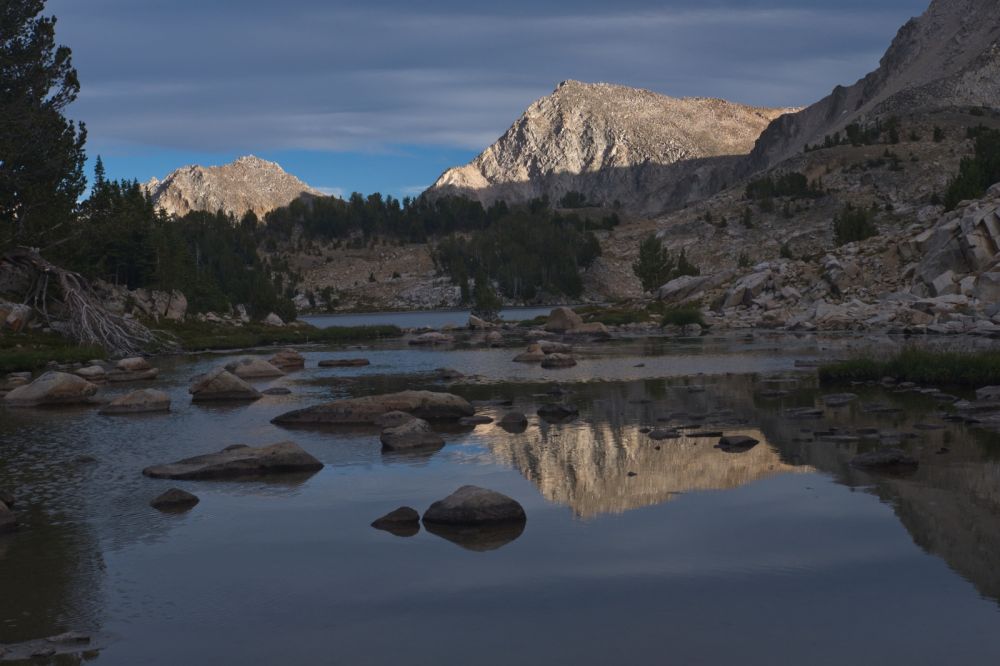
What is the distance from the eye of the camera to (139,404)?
35031 millimetres

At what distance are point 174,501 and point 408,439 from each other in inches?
305

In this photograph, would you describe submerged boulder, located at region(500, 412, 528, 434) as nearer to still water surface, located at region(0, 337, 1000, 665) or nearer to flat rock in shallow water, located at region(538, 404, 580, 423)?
still water surface, located at region(0, 337, 1000, 665)

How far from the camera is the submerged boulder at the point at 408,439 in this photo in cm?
2500

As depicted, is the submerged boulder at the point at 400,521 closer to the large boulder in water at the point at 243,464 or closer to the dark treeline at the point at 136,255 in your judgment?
the large boulder in water at the point at 243,464

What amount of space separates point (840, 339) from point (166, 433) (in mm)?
47644

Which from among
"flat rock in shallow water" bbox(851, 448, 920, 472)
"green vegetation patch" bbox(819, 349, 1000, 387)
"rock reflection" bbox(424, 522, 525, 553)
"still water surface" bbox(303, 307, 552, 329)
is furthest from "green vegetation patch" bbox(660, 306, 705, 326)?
"rock reflection" bbox(424, 522, 525, 553)

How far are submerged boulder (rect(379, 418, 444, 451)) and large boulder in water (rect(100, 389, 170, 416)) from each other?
43.3 ft

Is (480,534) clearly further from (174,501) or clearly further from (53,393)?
(53,393)

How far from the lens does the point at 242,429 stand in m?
29.9

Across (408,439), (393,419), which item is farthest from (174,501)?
(393,419)

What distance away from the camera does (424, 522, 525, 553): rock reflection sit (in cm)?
1516

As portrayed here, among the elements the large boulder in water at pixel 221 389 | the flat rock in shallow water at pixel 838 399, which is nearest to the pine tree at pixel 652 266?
the large boulder in water at pixel 221 389

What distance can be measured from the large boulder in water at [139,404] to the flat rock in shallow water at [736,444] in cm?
2146

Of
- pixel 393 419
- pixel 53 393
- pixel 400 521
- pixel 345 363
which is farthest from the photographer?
pixel 345 363
